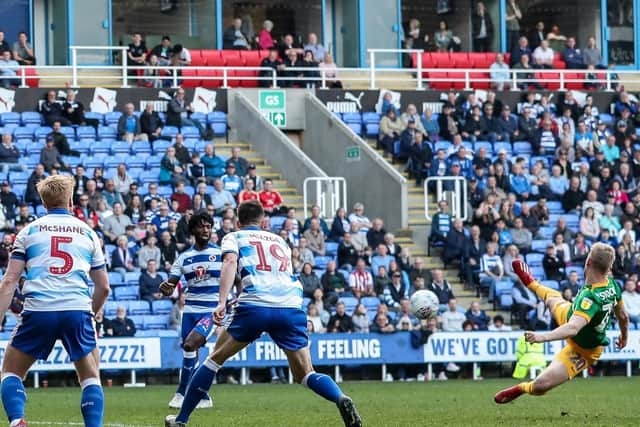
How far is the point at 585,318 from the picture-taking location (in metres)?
12.2

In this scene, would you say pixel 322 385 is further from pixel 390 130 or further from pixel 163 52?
pixel 163 52

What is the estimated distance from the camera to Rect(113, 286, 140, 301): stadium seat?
23.0 metres

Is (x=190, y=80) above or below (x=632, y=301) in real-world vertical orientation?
above

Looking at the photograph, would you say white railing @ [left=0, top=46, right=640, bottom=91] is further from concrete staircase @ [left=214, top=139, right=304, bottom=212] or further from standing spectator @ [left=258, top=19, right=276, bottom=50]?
concrete staircase @ [left=214, top=139, right=304, bottom=212]

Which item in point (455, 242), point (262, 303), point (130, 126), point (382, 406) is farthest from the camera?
point (130, 126)

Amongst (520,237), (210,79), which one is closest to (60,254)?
(520,237)

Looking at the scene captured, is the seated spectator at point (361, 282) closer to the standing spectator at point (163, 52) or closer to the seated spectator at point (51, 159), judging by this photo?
the seated spectator at point (51, 159)

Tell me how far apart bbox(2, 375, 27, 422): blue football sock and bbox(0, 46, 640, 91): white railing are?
1884cm

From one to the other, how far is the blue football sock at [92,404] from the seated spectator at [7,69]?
1964 centimetres

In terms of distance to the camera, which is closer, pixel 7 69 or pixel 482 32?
pixel 7 69

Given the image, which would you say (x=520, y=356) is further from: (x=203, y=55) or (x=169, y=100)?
(x=203, y=55)

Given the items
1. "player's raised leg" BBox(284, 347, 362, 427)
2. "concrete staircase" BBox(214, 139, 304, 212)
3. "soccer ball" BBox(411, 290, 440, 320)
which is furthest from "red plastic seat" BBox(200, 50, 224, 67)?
"player's raised leg" BBox(284, 347, 362, 427)

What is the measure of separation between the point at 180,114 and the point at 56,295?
1944 centimetres

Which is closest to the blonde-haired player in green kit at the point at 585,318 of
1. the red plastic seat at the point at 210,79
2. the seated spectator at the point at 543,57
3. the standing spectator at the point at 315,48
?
the red plastic seat at the point at 210,79
